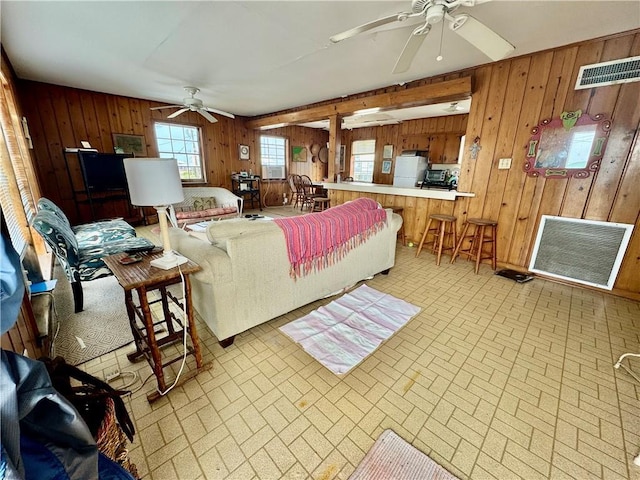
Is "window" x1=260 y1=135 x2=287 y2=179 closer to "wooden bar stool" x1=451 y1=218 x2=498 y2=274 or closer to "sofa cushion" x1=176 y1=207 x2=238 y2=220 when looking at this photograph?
"sofa cushion" x1=176 y1=207 x2=238 y2=220

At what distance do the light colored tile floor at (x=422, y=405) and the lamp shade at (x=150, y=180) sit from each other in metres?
1.04

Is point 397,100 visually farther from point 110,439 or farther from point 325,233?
point 110,439

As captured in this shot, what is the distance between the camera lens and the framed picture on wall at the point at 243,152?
6477 millimetres

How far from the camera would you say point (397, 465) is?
1.08 m

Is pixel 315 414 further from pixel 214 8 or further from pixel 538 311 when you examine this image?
pixel 214 8

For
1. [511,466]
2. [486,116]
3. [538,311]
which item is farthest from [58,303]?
[486,116]

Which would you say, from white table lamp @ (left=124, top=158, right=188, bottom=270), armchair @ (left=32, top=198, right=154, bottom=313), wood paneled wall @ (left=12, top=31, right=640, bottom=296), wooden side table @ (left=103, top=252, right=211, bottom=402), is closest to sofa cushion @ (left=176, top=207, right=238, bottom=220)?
armchair @ (left=32, top=198, right=154, bottom=313)

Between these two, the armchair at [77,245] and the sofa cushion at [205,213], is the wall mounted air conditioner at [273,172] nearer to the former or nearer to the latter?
the sofa cushion at [205,213]

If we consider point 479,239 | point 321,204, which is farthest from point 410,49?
point 321,204

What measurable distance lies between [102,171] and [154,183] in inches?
160

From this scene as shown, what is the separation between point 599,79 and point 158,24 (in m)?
4.04

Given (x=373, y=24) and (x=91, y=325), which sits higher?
(x=373, y=24)

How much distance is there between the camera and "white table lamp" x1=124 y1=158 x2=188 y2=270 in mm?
1249

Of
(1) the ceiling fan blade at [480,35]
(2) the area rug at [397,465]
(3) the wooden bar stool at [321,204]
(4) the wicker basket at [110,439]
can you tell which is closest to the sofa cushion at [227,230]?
(4) the wicker basket at [110,439]
